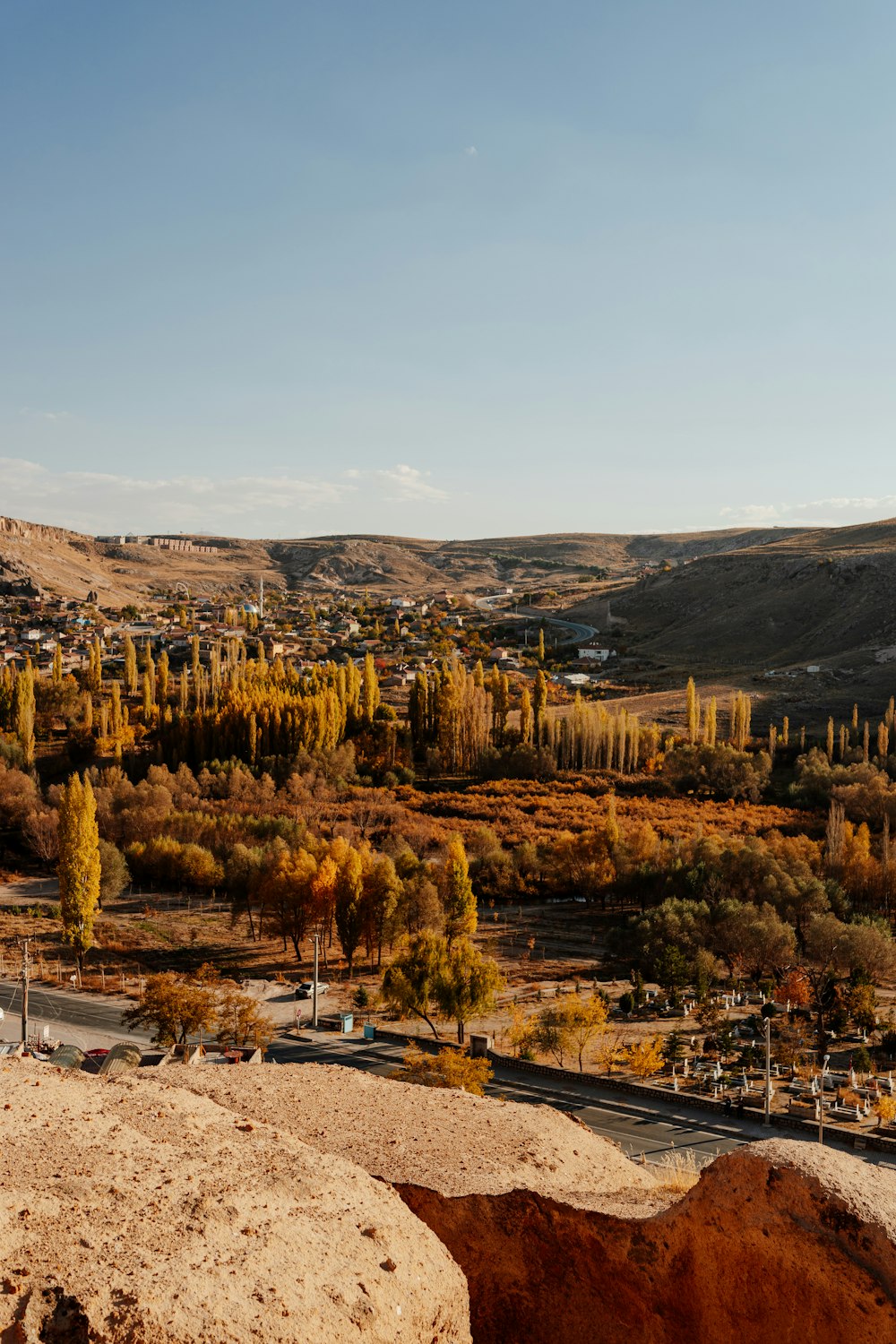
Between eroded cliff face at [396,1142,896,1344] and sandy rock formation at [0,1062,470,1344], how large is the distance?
1.59 metres

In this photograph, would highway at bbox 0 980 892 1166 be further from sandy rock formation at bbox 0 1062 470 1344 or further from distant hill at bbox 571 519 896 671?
distant hill at bbox 571 519 896 671

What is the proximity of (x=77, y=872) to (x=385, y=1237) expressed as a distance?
108 feet

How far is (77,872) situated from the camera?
38656 mm

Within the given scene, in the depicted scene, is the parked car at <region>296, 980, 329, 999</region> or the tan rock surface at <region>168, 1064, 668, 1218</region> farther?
the parked car at <region>296, 980, 329, 999</region>

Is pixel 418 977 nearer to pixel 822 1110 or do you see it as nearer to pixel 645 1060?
pixel 645 1060

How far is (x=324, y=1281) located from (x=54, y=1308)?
6.65 feet

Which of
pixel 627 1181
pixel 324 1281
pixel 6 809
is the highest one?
pixel 324 1281

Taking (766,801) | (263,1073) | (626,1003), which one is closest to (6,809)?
(626,1003)

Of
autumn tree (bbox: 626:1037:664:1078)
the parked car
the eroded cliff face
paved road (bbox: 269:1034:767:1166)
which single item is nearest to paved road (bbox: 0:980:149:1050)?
paved road (bbox: 269:1034:767:1166)

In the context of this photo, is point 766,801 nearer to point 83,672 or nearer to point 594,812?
point 594,812

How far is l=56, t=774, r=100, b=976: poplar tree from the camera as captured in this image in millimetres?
38594

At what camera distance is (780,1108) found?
26.7 meters

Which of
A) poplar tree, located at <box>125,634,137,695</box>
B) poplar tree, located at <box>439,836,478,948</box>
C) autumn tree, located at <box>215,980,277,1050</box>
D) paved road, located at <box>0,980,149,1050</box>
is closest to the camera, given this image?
autumn tree, located at <box>215,980,277,1050</box>

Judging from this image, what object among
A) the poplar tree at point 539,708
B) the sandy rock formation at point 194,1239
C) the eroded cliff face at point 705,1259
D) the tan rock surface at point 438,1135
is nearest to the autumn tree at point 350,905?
the tan rock surface at point 438,1135
